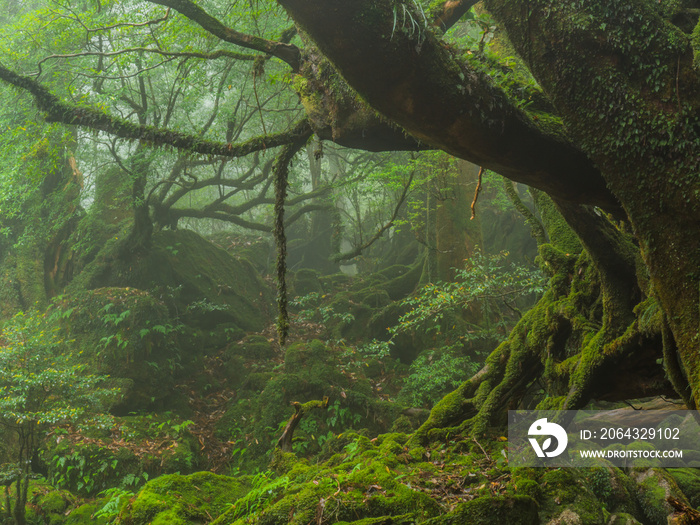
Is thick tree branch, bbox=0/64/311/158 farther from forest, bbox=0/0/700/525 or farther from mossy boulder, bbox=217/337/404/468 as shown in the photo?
mossy boulder, bbox=217/337/404/468

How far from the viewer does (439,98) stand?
116 inches

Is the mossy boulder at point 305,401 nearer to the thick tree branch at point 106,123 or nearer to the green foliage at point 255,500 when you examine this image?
the green foliage at point 255,500

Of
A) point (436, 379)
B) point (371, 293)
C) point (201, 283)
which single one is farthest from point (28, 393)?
point (371, 293)

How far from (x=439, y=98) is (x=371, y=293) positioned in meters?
10.3

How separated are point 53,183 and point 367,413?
437 inches

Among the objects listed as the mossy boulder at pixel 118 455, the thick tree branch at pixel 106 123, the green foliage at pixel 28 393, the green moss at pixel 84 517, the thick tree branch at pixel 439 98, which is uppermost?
the thick tree branch at pixel 106 123

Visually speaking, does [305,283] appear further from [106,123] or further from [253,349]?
[106,123]

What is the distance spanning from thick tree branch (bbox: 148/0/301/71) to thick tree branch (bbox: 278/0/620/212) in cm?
219

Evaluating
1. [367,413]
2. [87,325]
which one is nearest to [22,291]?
[87,325]

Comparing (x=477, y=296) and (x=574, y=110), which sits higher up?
(x=574, y=110)

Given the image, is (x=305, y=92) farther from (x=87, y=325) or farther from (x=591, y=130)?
(x=87, y=325)

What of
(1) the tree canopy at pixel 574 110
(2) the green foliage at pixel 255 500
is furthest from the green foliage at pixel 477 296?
(2) the green foliage at pixel 255 500

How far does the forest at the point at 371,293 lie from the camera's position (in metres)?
3.02

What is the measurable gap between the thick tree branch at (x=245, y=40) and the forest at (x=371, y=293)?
2 cm
